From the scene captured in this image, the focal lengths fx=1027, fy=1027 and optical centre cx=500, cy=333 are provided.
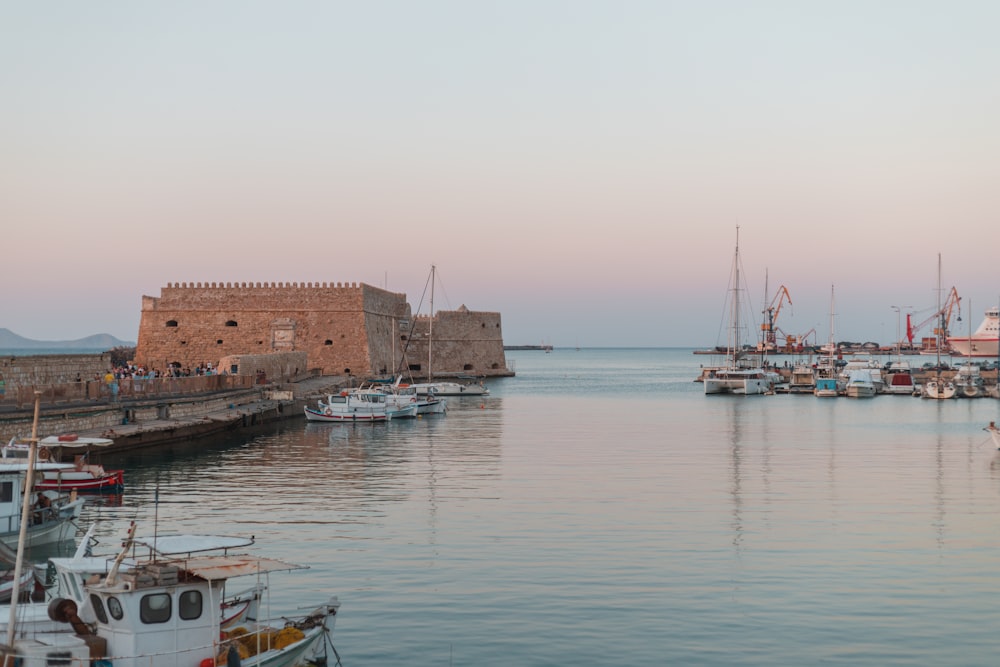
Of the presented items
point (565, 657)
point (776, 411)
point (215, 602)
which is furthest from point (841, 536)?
point (776, 411)

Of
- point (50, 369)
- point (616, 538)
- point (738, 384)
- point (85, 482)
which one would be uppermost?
point (50, 369)

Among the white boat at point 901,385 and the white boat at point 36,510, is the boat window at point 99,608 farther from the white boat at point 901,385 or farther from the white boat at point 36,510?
the white boat at point 901,385

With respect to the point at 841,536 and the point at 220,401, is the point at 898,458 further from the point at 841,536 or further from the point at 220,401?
Result: the point at 220,401

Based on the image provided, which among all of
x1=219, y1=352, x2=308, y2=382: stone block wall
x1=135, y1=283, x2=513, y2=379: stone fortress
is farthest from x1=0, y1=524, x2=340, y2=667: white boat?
x1=135, y1=283, x2=513, y2=379: stone fortress

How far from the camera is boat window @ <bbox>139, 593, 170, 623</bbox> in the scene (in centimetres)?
1043

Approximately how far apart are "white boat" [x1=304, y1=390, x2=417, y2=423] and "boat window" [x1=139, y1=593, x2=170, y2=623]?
1438 inches

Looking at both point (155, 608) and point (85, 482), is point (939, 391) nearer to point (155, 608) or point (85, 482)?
point (85, 482)

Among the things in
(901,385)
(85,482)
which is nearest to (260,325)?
(85,482)

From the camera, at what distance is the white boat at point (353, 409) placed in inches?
1855

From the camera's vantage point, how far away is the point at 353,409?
47312 mm

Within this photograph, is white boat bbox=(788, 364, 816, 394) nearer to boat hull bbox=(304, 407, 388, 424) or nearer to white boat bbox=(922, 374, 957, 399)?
white boat bbox=(922, 374, 957, 399)

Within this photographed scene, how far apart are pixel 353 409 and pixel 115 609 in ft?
121

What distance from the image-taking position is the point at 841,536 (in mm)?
19891

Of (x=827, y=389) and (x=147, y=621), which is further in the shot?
(x=827, y=389)
